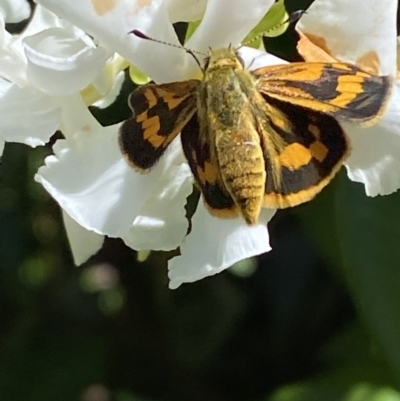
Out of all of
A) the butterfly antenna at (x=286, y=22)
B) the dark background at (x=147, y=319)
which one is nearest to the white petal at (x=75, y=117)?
the butterfly antenna at (x=286, y=22)

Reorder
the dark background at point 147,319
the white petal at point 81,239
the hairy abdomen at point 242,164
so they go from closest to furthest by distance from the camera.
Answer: the hairy abdomen at point 242,164 < the white petal at point 81,239 < the dark background at point 147,319

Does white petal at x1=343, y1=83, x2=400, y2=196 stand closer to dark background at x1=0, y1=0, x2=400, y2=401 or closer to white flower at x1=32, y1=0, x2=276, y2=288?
white flower at x1=32, y1=0, x2=276, y2=288

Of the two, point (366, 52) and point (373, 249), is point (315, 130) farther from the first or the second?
point (373, 249)

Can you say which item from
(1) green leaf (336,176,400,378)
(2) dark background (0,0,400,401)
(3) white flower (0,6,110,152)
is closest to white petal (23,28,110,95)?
(3) white flower (0,6,110,152)

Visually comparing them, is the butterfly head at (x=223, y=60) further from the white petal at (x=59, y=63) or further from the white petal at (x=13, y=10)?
the white petal at (x=13, y=10)

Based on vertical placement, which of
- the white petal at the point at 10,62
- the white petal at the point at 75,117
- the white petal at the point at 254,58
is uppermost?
the white petal at the point at 254,58

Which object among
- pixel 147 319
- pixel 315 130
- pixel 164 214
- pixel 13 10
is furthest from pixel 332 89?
pixel 147 319

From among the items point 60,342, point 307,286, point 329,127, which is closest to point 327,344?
point 307,286
